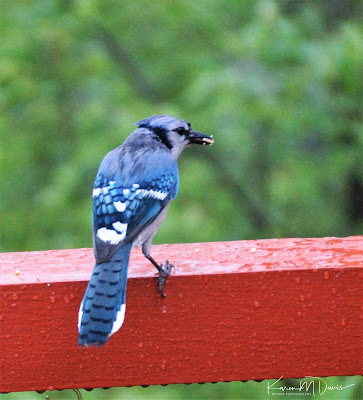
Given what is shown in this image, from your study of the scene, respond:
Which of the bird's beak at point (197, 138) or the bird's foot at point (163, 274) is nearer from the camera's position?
the bird's foot at point (163, 274)

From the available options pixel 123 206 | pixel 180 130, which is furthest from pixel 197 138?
pixel 123 206

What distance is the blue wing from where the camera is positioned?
2.05 metres

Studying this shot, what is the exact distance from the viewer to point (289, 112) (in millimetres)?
5098

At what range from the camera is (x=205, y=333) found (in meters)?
1.81

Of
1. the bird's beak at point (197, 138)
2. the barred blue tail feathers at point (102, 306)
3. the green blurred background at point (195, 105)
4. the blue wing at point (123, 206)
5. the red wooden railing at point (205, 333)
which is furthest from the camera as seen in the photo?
the green blurred background at point (195, 105)

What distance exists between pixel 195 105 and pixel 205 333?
11.0ft

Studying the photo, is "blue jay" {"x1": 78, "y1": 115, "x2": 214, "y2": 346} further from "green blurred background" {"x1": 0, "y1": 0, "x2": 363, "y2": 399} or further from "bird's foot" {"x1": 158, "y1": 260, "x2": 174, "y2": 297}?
"green blurred background" {"x1": 0, "y1": 0, "x2": 363, "y2": 399}

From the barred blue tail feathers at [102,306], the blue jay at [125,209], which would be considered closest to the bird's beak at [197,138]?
the blue jay at [125,209]

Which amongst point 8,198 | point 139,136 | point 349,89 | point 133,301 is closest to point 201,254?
point 133,301

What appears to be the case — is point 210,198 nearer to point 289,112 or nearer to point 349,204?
point 289,112

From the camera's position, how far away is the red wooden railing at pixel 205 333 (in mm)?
1794

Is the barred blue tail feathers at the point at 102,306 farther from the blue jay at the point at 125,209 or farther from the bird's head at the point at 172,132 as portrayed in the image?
the bird's head at the point at 172,132

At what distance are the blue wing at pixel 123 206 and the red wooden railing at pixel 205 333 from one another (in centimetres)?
23

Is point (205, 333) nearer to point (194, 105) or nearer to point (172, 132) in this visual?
point (172, 132)
